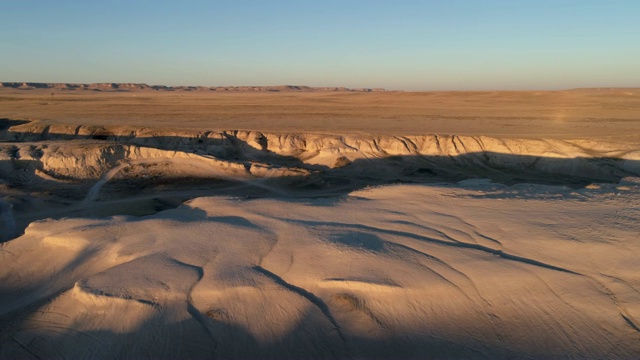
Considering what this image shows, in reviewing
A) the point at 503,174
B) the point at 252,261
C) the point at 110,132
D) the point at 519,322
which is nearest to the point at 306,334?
the point at 252,261

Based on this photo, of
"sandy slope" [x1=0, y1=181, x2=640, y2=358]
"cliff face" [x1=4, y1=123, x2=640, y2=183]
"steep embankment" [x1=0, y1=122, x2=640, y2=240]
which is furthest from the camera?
"cliff face" [x1=4, y1=123, x2=640, y2=183]

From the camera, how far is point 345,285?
6.46m

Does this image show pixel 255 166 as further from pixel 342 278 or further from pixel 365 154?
pixel 342 278

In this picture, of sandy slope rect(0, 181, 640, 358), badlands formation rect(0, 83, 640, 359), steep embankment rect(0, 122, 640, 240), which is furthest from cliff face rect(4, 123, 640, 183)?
sandy slope rect(0, 181, 640, 358)

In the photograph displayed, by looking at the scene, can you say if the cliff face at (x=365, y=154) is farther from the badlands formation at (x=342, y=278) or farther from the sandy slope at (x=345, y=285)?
the sandy slope at (x=345, y=285)

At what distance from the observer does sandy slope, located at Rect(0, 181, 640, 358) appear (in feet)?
18.5

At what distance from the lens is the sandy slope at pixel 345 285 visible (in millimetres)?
5625

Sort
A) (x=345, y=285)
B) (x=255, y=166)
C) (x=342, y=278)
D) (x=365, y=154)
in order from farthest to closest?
(x=365, y=154) < (x=255, y=166) < (x=342, y=278) < (x=345, y=285)

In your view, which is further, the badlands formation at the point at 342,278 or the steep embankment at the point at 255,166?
the steep embankment at the point at 255,166

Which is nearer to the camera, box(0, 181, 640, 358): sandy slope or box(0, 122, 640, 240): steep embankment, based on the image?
box(0, 181, 640, 358): sandy slope

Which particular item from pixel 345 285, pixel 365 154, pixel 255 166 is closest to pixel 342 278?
pixel 345 285

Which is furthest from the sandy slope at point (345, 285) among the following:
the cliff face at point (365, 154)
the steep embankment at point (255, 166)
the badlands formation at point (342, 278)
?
the cliff face at point (365, 154)

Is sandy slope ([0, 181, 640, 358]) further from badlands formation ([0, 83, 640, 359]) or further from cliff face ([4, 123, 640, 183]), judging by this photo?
cliff face ([4, 123, 640, 183])

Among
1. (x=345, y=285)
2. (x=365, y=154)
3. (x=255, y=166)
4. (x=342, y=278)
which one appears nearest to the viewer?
(x=345, y=285)
